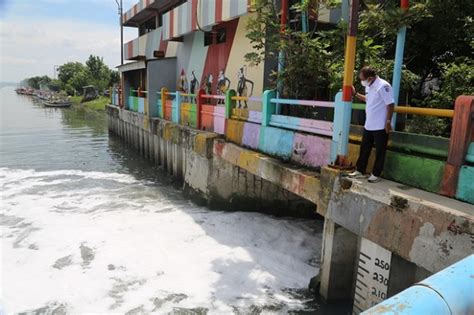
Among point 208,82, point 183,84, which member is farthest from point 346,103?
point 183,84

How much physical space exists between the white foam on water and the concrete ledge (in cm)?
158

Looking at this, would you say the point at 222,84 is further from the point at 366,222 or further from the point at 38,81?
the point at 38,81

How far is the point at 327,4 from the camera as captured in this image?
26.4 feet

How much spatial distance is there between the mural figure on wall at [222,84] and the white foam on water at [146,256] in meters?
4.90

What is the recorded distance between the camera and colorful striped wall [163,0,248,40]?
39.4 ft

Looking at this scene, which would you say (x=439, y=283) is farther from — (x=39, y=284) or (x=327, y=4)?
(x=327, y=4)

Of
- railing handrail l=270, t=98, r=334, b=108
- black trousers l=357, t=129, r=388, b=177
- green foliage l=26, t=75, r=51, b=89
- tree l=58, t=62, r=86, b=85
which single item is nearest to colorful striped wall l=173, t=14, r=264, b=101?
railing handrail l=270, t=98, r=334, b=108

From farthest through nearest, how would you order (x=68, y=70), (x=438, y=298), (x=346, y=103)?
(x=68, y=70), (x=346, y=103), (x=438, y=298)

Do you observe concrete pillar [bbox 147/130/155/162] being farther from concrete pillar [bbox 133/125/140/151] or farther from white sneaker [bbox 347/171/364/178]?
white sneaker [bbox 347/171/364/178]

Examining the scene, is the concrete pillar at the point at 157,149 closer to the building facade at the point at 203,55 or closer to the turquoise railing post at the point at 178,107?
the building facade at the point at 203,55

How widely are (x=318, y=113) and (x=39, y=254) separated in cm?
720

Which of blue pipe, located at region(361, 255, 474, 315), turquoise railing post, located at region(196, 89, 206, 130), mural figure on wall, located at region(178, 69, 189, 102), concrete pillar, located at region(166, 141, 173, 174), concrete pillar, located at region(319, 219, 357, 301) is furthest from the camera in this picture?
mural figure on wall, located at region(178, 69, 189, 102)

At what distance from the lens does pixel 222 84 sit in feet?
48.0

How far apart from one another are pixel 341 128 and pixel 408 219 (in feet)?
6.16
